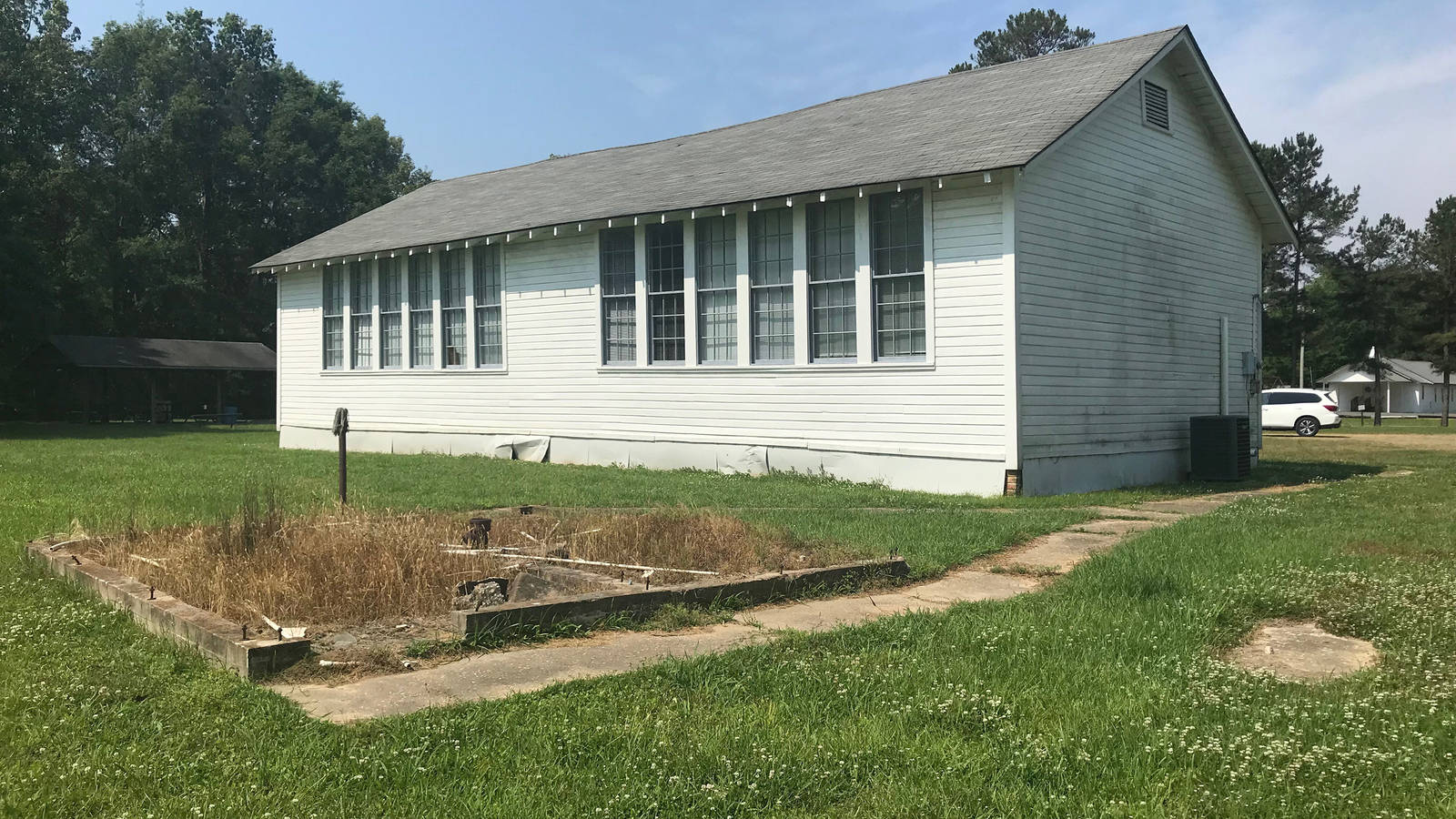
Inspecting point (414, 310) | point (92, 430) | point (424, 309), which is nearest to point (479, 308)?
point (424, 309)

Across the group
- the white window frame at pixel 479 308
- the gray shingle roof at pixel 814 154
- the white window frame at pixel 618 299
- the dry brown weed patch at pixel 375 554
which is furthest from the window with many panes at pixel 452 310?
the dry brown weed patch at pixel 375 554

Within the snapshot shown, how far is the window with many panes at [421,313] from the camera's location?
22125mm

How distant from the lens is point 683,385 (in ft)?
58.2

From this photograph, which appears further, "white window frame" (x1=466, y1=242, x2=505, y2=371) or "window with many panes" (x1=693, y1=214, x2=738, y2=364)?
"white window frame" (x1=466, y1=242, x2=505, y2=371)

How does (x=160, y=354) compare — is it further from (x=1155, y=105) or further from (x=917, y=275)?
(x=1155, y=105)

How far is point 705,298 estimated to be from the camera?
57.4 feet

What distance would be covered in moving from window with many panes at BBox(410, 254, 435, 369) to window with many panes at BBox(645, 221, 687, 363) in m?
5.94

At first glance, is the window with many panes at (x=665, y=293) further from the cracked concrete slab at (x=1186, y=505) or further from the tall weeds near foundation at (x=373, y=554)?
the tall weeds near foundation at (x=373, y=554)

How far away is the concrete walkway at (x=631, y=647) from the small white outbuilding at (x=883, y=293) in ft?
18.5

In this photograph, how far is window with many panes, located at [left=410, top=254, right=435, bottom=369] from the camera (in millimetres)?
22125

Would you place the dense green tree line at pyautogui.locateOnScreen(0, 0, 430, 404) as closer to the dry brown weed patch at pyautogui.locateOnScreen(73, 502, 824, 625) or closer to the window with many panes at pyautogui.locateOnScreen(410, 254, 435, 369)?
the window with many panes at pyautogui.locateOnScreen(410, 254, 435, 369)

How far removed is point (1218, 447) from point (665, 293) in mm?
9004

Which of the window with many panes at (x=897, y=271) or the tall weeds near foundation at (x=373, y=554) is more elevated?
the window with many panes at (x=897, y=271)

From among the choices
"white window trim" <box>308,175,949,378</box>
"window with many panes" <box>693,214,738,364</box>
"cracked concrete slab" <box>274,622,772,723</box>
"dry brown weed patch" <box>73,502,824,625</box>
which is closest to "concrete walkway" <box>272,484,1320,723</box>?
"cracked concrete slab" <box>274,622,772,723</box>
